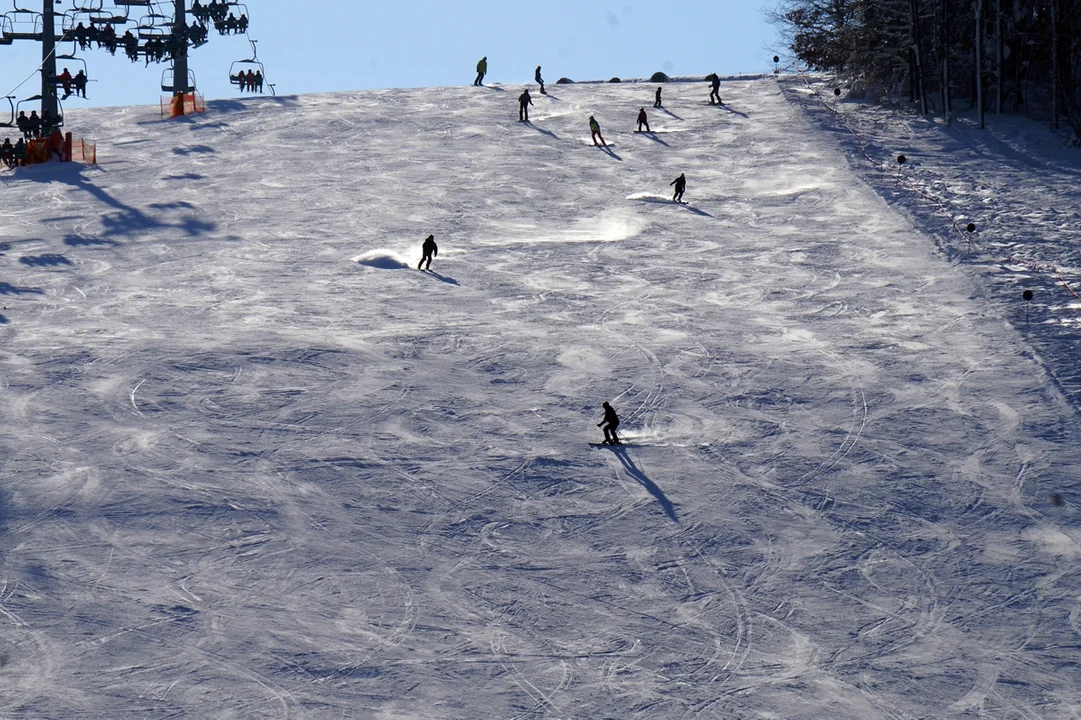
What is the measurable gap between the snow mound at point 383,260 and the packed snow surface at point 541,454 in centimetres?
10

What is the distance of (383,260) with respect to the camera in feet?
84.0

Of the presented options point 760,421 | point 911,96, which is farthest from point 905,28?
point 760,421

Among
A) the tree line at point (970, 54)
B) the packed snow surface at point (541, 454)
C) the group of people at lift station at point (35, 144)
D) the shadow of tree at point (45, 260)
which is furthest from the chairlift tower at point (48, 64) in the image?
the tree line at point (970, 54)

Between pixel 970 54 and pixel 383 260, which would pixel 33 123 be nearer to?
pixel 383 260

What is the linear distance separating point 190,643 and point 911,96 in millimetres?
30986

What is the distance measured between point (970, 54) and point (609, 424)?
25281 millimetres

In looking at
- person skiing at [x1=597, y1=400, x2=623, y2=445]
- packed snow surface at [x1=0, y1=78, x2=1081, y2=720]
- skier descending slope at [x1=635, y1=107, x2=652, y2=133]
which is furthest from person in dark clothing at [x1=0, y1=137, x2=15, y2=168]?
person skiing at [x1=597, y1=400, x2=623, y2=445]

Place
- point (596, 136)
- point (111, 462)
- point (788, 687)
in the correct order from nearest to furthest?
point (788, 687) → point (111, 462) → point (596, 136)

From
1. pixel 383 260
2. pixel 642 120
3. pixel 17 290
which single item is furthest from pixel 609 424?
pixel 642 120

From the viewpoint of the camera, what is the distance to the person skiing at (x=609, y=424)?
17.3 meters

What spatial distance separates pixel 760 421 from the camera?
18.1 meters

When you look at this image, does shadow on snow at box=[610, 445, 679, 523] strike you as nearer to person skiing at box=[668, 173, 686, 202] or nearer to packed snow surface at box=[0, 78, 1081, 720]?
packed snow surface at box=[0, 78, 1081, 720]

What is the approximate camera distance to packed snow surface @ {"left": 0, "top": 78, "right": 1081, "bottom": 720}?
12984 millimetres

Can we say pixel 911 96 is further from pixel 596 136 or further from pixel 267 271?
pixel 267 271
